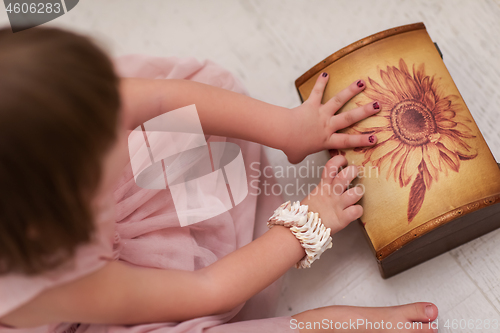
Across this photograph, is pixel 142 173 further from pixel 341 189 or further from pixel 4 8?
pixel 4 8

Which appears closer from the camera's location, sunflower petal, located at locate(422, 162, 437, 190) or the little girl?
the little girl

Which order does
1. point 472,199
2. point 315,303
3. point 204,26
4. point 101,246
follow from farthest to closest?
point 204,26 < point 315,303 < point 472,199 < point 101,246

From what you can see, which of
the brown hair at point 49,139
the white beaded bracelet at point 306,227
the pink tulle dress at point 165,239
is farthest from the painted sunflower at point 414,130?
the brown hair at point 49,139

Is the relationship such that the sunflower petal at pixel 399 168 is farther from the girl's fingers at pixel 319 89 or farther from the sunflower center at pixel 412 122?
the girl's fingers at pixel 319 89

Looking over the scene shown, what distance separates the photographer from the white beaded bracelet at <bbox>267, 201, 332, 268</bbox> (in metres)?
0.60

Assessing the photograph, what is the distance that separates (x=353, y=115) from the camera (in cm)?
60

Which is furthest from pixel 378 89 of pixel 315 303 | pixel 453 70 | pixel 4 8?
pixel 4 8

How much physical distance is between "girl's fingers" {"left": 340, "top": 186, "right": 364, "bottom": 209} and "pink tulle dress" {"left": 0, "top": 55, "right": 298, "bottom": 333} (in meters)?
0.18

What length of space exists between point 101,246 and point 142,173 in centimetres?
21

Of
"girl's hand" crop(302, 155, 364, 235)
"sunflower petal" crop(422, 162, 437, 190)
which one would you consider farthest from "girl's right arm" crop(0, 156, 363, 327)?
"sunflower petal" crop(422, 162, 437, 190)

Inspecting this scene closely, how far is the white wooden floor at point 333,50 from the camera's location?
705 millimetres

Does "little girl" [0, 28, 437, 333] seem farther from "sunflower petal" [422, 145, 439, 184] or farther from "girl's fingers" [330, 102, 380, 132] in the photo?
Answer: "sunflower petal" [422, 145, 439, 184]

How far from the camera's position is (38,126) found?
12.1 inches

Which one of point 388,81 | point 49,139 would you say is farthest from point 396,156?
Result: point 49,139
